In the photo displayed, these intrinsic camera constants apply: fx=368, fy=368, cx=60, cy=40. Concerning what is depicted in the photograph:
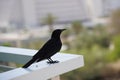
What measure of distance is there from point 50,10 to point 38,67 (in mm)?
19218

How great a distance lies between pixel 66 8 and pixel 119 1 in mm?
3408

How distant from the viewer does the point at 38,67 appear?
100 centimetres

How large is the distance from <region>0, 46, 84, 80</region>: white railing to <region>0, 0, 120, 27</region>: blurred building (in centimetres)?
1756

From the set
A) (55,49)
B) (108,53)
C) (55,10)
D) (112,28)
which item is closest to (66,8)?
(55,10)

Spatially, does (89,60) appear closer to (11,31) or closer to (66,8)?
(11,31)

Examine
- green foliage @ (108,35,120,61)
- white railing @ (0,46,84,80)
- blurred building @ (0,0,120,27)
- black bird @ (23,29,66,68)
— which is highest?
black bird @ (23,29,66,68)

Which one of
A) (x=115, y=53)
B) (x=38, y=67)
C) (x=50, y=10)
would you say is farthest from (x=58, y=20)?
(x=38, y=67)

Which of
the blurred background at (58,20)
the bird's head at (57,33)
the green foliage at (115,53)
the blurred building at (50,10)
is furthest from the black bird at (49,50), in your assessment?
the blurred building at (50,10)

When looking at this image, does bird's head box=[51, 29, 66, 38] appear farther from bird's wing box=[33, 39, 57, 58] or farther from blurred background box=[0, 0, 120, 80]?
blurred background box=[0, 0, 120, 80]

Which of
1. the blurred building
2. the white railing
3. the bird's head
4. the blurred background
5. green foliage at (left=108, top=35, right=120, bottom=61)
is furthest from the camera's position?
the blurred building

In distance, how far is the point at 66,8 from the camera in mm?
20922

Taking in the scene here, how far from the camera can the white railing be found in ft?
3.10

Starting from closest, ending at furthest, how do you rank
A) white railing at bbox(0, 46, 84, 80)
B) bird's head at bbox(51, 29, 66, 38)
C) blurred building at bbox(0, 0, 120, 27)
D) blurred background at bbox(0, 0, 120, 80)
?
1. white railing at bbox(0, 46, 84, 80)
2. bird's head at bbox(51, 29, 66, 38)
3. blurred background at bbox(0, 0, 120, 80)
4. blurred building at bbox(0, 0, 120, 27)

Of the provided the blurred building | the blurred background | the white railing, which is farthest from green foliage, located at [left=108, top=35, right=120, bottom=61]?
the blurred building
